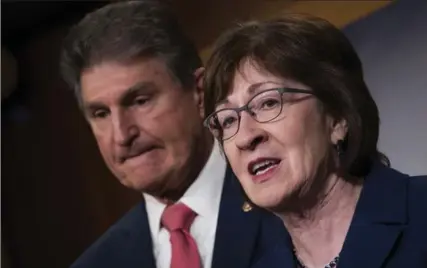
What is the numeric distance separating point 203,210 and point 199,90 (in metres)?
0.22

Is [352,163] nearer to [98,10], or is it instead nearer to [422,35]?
[422,35]

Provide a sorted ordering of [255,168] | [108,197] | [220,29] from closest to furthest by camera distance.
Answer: [255,168]
[220,29]
[108,197]

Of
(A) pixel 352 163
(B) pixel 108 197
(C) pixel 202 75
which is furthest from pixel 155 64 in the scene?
(A) pixel 352 163

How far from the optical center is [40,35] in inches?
65.8

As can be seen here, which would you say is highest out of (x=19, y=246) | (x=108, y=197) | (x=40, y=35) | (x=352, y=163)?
(x=40, y=35)

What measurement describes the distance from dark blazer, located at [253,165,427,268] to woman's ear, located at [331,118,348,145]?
89mm

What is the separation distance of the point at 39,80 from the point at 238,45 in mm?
473

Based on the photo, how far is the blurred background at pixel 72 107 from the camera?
1455 mm

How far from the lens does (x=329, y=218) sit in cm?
140

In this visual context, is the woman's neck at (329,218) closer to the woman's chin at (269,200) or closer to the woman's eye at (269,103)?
→ the woman's chin at (269,200)

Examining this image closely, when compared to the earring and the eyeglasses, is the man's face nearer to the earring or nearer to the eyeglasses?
the eyeglasses

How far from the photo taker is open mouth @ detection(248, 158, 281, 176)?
1375mm

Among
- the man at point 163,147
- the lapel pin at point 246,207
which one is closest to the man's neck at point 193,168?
the man at point 163,147

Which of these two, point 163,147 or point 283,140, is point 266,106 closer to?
point 283,140
